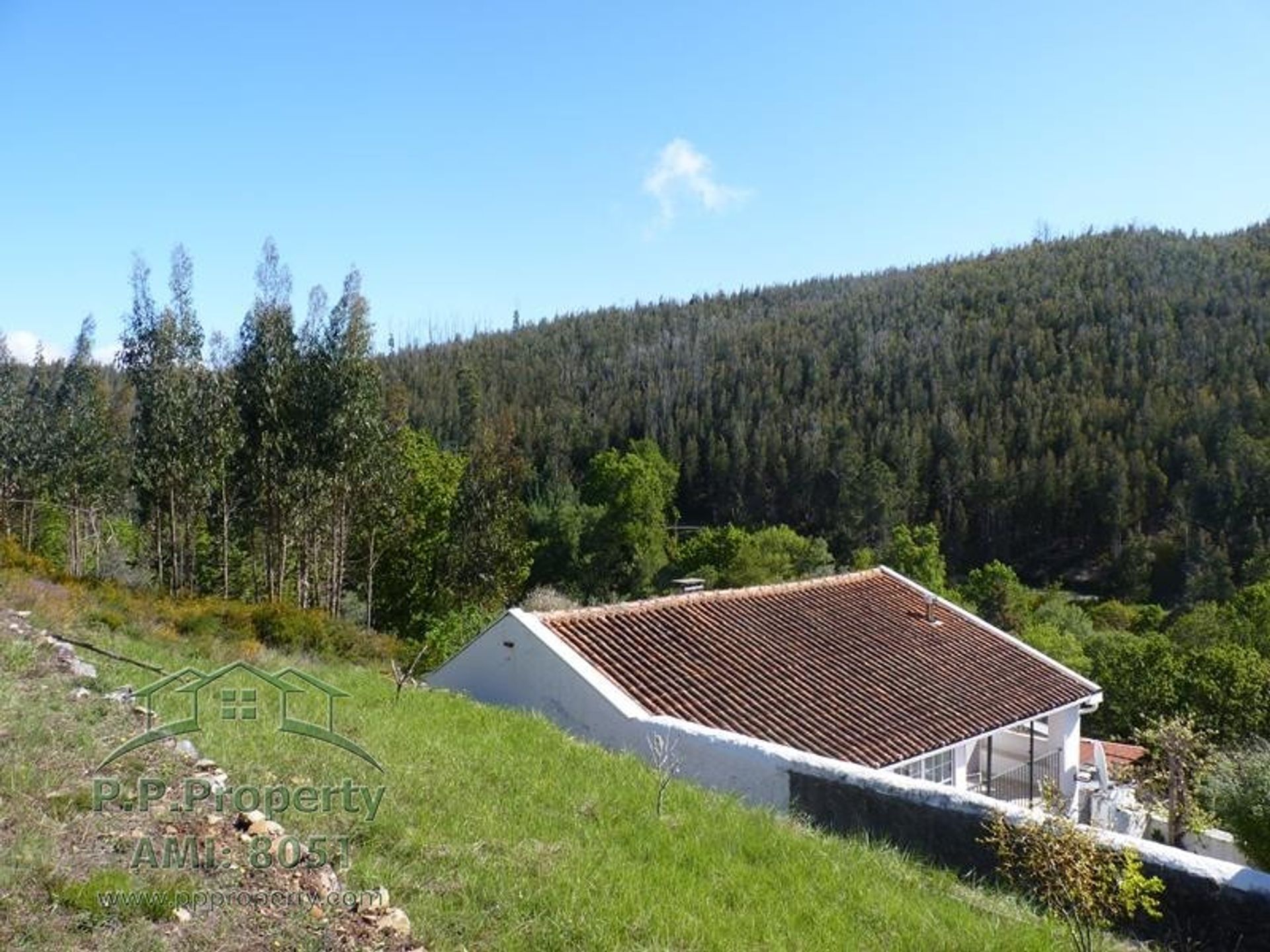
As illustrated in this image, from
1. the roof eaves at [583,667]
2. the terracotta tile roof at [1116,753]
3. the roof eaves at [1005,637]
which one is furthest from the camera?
the terracotta tile roof at [1116,753]

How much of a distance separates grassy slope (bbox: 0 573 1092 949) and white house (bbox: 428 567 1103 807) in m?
2.50

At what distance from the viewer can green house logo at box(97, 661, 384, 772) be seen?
620 centimetres

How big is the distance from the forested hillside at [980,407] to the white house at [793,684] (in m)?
41.4

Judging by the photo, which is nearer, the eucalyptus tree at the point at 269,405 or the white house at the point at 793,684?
the white house at the point at 793,684

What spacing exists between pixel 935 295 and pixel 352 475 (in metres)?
99.2

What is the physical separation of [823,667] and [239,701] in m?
8.46

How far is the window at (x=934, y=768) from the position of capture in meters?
11.8

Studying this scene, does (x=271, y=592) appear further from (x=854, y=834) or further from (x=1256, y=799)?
(x=1256, y=799)

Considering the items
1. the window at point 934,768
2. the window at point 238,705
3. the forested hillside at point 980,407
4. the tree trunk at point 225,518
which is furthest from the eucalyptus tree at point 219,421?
the forested hillside at point 980,407

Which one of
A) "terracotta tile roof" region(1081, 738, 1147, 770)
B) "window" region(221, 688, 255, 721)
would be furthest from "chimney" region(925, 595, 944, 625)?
"window" region(221, 688, 255, 721)

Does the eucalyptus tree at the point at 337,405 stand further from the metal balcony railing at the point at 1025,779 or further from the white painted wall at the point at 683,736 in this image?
the metal balcony railing at the point at 1025,779

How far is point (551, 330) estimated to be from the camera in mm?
133250

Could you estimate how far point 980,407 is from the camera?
81.9 m

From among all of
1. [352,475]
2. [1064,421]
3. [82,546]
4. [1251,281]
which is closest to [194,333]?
[352,475]
